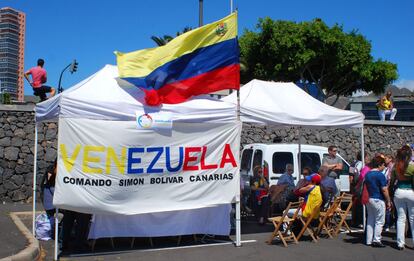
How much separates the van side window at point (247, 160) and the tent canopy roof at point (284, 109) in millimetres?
2769

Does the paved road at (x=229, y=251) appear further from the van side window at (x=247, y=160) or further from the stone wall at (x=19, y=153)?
the stone wall at (x=19, y=153)

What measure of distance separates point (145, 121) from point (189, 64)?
1.42 meters

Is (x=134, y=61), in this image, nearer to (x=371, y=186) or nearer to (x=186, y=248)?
(x=186, y=248)

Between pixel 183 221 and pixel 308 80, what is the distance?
23600mm

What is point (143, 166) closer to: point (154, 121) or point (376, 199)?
point (154, 121)

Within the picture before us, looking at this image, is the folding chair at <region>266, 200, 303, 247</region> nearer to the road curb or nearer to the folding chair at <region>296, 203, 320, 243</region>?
the folding chair at <region>296, 203, 320, 243</region>

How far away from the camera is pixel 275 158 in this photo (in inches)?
484

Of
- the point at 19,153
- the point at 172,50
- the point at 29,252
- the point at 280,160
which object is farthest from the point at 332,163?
the point at 19,153

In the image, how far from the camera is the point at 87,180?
24.1 ft

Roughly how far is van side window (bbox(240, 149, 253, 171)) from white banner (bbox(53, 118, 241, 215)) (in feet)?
13.0

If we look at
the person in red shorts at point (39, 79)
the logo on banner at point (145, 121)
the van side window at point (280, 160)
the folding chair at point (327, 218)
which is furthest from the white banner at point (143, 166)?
the person in red shorts at point (39, 79)

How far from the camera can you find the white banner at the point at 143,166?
729 centimetres

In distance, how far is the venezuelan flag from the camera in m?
8.05

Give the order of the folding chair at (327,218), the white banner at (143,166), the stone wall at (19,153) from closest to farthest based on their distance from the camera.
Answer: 1. the white banner at (143,166)
2. the folding chair at (327,218)
3. the stone wall at (19,153)
